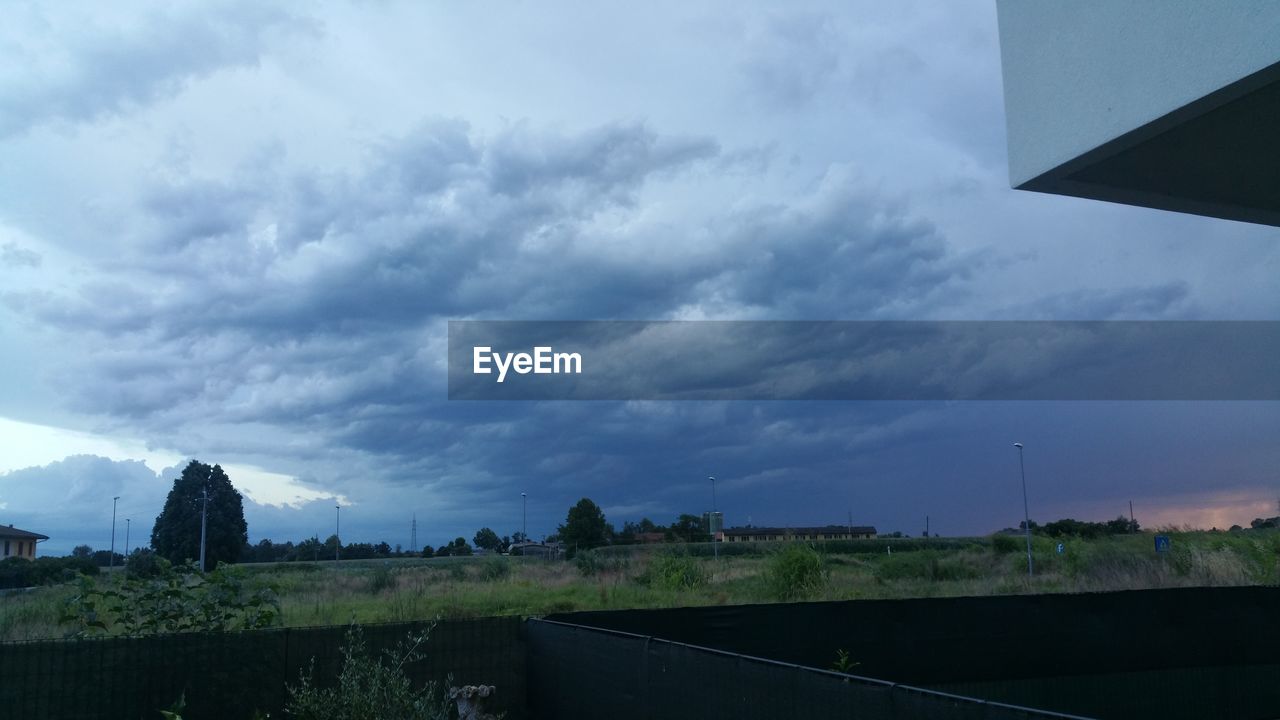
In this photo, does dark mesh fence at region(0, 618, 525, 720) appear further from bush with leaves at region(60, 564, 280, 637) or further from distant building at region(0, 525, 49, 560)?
distant building at region(0, 525, 49, 560)

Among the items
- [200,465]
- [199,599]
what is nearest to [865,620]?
[199,599]

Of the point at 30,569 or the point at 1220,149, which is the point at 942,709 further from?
the point at 30,569

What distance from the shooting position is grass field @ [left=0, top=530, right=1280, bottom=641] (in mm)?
18125

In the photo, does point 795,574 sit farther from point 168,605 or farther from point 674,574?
point 168,605

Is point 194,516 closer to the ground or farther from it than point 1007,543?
farther from it

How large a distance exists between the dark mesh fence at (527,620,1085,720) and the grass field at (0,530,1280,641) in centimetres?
679

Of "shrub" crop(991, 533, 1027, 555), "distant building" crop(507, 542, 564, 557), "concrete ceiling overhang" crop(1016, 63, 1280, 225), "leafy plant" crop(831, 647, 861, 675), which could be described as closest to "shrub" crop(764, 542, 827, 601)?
"leafy plant" crop(831, 647, 861, 675)

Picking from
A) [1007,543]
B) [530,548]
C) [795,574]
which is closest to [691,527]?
[530,548]

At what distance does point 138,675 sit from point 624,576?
65.6 ft

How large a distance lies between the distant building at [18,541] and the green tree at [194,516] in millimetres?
22841

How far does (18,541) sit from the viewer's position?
5534 cm

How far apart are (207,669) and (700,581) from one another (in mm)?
17323

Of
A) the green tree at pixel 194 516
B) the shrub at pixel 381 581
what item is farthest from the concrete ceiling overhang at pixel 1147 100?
the green tree at pixel 194 516

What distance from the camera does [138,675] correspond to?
9.16 m
